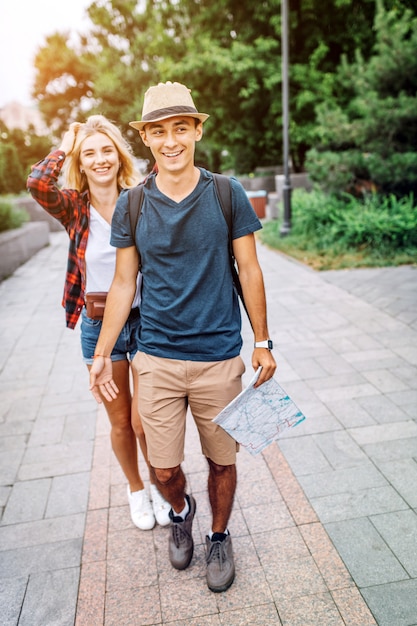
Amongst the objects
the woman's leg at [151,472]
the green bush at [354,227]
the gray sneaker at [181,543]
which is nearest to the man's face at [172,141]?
the woman's leg at [151,472]

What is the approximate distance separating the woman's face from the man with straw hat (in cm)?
36

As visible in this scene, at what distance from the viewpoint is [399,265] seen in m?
7.63

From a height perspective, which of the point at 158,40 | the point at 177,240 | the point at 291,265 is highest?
the point at 158,40

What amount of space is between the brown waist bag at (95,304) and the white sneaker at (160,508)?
42.5 inches

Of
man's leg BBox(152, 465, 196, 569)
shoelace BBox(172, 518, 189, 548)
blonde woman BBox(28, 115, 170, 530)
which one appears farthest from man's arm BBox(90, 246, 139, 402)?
shoelace BBox(172, 518, 189, 548)

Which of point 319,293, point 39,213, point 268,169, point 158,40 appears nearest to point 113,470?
point 319,293

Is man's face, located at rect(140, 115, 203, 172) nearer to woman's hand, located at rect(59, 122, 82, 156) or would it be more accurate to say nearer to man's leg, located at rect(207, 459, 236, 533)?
woman's hand, located at rect(59, 122, 82, 156)

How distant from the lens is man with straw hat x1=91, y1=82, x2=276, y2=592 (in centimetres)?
191

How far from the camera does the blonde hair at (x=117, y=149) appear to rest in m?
2.33

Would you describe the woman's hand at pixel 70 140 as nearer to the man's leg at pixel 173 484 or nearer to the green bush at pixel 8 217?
the man's leg at pixel 173 484

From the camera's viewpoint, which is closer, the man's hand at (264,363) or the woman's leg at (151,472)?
the man's hand at (264,363)

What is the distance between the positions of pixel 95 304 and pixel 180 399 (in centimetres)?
58

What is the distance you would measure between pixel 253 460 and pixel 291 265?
5682mm

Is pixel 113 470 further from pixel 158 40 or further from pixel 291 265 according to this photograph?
pixel 158 40
